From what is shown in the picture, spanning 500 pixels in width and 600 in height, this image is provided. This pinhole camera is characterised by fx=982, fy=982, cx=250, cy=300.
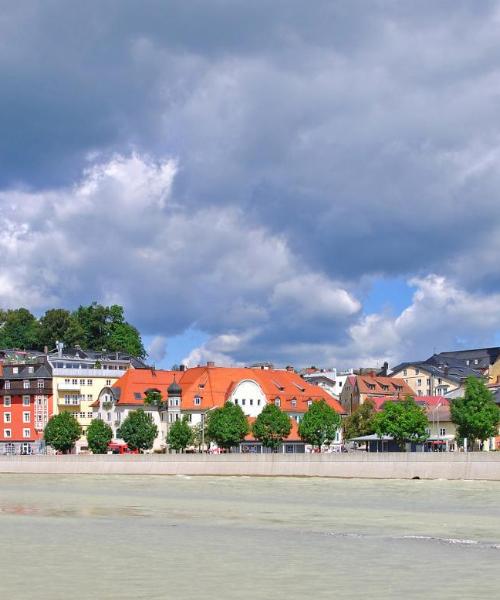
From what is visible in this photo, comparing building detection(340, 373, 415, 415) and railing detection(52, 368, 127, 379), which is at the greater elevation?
railing detection(52, 368, 127, 379)

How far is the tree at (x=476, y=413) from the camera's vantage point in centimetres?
11362

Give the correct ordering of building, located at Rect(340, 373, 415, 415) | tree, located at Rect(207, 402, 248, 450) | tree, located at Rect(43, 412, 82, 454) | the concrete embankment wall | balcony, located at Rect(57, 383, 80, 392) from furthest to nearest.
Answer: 1. building, located at Rect(340, 373, 415, 415)
2. balcony, located at Rect(57, 383, 80, 392)
3. tree, located at Rect(43, 412, 82, 454)
4. tree, located at Rect(207, 402, 248, 450)
5. the concrete embankment wall

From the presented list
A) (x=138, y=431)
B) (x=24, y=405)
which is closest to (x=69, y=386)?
(x=24, y=405)

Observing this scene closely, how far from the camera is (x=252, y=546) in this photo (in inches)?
1248

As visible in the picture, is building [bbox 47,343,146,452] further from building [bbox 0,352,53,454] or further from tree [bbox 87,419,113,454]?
→ tree [bbox 87,419,113,454]

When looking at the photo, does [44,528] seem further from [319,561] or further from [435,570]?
[435,570]

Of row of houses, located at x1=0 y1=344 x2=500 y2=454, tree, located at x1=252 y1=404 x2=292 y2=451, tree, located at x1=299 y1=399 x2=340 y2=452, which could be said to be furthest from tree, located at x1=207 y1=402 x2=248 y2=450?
row of houses, located at x1=0 y1=344 x2=500 y2=454

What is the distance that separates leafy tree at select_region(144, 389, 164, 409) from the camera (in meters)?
145

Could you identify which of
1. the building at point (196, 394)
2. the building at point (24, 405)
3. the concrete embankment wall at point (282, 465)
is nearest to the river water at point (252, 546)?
the concrete embankment wall at point (282, 465)

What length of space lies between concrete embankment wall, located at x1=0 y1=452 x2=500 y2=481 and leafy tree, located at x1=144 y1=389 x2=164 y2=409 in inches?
1388

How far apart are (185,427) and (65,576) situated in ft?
338

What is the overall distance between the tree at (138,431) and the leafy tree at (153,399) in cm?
1418

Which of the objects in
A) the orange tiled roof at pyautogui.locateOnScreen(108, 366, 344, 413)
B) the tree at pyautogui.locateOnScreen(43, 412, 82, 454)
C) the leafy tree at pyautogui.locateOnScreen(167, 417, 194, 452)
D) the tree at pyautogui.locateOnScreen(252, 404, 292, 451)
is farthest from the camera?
the orange tiled roof at pyautogui.locateOnScreen(108, 366, 344, 413)

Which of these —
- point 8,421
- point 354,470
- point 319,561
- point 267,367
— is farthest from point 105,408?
point 319,561
